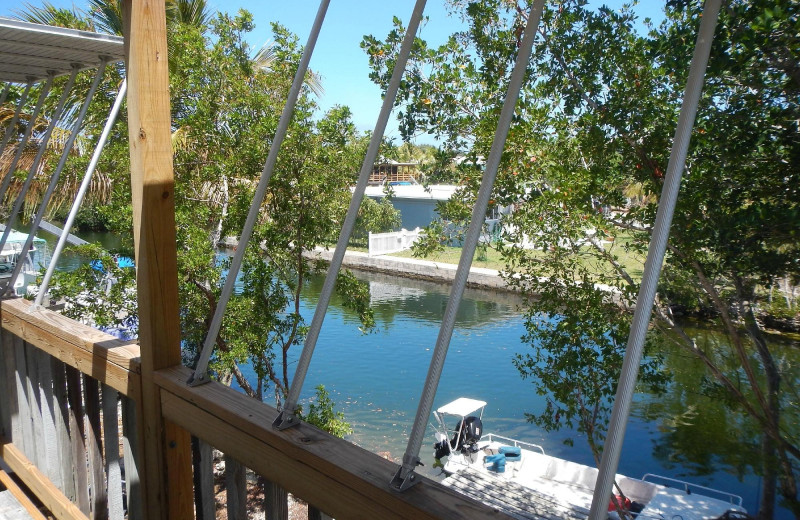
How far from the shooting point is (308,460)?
32.7 inches

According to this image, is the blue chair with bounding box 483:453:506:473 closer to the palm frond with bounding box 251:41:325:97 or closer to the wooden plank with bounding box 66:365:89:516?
the palm frond with bounding box 251:41:325:97

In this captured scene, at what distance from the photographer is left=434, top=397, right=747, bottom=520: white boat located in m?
5.78

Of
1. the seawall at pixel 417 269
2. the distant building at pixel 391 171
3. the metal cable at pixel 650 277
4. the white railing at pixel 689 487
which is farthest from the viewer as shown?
the seawall at pixel 417 269

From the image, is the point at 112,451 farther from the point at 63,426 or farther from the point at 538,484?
the point at 538,484

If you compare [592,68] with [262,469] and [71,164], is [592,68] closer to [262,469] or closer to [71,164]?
[262,469]

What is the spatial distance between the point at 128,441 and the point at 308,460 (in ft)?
2.07

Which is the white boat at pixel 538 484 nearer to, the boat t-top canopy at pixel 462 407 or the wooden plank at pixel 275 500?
the boat t-top canopy at pixel 462 407

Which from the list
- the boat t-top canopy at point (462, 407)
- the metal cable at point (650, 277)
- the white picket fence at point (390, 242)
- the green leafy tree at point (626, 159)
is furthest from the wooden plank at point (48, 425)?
the white picket fence at point (390, 242)

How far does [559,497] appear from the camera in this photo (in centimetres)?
656

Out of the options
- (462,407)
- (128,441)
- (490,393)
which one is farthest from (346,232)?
(490,393)

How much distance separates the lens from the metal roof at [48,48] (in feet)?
4.46

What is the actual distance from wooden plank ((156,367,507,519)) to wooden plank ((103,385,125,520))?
→ 31 centimetres

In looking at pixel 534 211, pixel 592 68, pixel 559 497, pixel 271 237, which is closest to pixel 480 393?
pixel 559 497

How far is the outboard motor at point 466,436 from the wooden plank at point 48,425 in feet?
20.6
